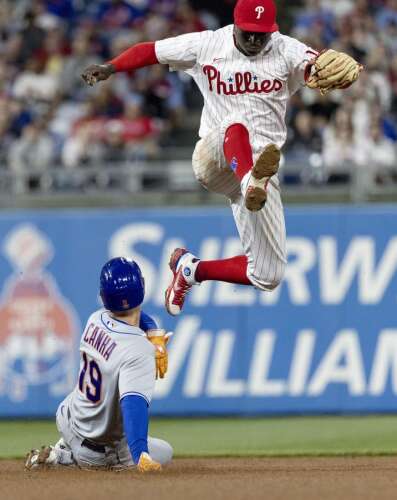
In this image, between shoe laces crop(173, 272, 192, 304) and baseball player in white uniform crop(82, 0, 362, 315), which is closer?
baseball player in white uniform crop(82, 0, 362, 315)

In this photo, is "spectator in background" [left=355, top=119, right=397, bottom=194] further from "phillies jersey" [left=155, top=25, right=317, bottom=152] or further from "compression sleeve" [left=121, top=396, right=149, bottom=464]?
"compression sleeve" [left=121, top=396, right=149, bottom=464]

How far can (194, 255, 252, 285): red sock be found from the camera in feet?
26.6

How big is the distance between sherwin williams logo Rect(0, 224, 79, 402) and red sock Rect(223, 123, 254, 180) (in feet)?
15.1

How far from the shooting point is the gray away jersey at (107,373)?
7023 mm

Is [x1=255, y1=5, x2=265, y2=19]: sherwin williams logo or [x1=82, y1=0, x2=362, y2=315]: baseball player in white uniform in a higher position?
[x1=255, y1=5, x2=265, y2=19]: sherwin williams logo

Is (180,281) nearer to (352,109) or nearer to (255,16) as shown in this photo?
(255,16)

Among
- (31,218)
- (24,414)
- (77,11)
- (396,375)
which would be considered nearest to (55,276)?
(31,218)

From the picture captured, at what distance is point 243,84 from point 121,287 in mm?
1517

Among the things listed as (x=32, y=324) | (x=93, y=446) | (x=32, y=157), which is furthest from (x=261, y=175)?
(x=32, y=157)

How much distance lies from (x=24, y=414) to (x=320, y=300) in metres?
2.93

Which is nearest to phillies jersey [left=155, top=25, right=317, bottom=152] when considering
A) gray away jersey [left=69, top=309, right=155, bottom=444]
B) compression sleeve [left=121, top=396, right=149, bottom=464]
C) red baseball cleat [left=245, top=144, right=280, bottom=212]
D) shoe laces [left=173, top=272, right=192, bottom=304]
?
red baseball cleat [left=245, top=144, right=280, bottom=212]

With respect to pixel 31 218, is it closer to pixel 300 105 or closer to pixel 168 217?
pixel 168 217

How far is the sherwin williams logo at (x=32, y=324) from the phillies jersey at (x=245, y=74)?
433cm

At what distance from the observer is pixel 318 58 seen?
24.1 ft
